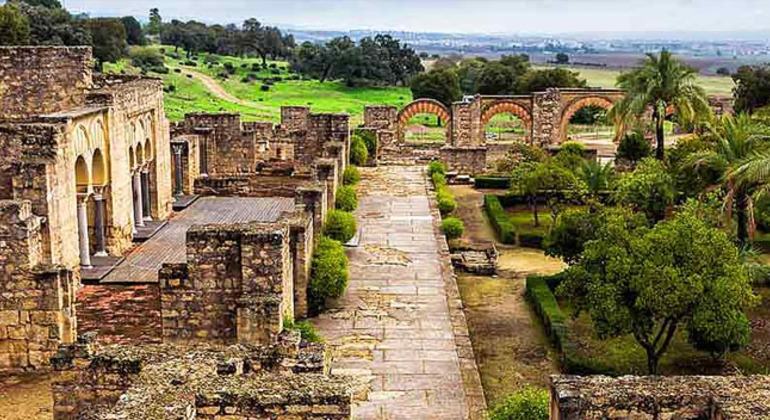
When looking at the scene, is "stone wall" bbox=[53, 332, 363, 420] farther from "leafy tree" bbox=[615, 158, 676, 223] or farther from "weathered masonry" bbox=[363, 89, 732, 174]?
"weathered masonry" bbox=[363, 89, 732, 174]

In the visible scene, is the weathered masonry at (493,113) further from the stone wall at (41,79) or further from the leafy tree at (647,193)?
the leafy tree at (647,193)

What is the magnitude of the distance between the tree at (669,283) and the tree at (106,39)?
57020mm

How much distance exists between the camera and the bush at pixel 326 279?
16328 mm

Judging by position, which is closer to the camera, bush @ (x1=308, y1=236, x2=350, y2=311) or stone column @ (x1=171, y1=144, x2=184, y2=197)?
bush @ (x1=308, y1=236, x2=350, y2=311)

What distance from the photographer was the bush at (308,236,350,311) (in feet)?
53.6

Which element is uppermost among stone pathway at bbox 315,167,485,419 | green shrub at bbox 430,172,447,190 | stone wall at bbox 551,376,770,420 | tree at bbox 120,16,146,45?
tree at bbox 120,16,146,45

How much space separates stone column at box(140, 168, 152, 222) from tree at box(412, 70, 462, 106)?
132ft

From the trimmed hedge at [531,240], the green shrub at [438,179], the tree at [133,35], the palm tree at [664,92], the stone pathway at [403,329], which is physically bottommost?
the trimmed hedge at [531,240]

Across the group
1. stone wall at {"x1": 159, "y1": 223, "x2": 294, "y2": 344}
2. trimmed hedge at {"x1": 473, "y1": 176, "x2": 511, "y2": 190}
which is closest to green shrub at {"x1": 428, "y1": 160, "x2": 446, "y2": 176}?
trimmed hedge at {"x1": 473, "y1": 176, "x2": 511, "y2": 190}

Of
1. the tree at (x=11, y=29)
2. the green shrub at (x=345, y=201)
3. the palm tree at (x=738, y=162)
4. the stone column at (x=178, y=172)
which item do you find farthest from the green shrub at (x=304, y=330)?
the tree at (x=11, y=29)

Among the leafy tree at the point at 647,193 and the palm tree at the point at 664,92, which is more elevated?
the palm tree at the point at 664,92

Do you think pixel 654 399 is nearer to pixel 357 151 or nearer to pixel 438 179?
pixel 438 179

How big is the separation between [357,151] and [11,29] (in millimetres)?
24670

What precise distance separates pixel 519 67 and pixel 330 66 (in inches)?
904
